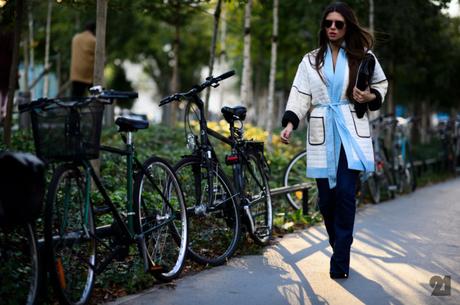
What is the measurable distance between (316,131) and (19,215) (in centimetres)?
252

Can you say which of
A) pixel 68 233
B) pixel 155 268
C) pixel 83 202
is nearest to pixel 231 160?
pixel 155 268

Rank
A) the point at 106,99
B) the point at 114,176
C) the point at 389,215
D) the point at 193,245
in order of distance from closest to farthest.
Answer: the point at 106,99 → the point at 193,245 → the point at 114,176 → the point at 389,215

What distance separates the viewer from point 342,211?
564 centimetres

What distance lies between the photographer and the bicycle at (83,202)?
4246mm

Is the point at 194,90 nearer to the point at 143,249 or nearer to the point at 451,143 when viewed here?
the point at 143,249

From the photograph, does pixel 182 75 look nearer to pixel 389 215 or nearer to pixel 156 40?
pixel 156 40

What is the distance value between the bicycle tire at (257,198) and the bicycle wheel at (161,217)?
1.06m

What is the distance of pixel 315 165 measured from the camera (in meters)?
5.72

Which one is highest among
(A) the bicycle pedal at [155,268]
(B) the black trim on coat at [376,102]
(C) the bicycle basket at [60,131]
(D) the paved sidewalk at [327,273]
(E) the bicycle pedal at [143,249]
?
(B) the black trim on coat at [376,102]

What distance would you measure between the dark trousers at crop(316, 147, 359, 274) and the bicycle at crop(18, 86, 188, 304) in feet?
3.74

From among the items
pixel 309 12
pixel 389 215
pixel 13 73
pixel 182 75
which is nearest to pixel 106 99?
pixel 13 73

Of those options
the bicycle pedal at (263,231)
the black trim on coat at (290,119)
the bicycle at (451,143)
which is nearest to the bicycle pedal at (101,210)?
the black trim on coat at (290,119)

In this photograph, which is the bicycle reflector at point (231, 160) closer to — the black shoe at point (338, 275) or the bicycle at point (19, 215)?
the black shoe at point (338, 275)

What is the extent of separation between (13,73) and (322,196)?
398cm
